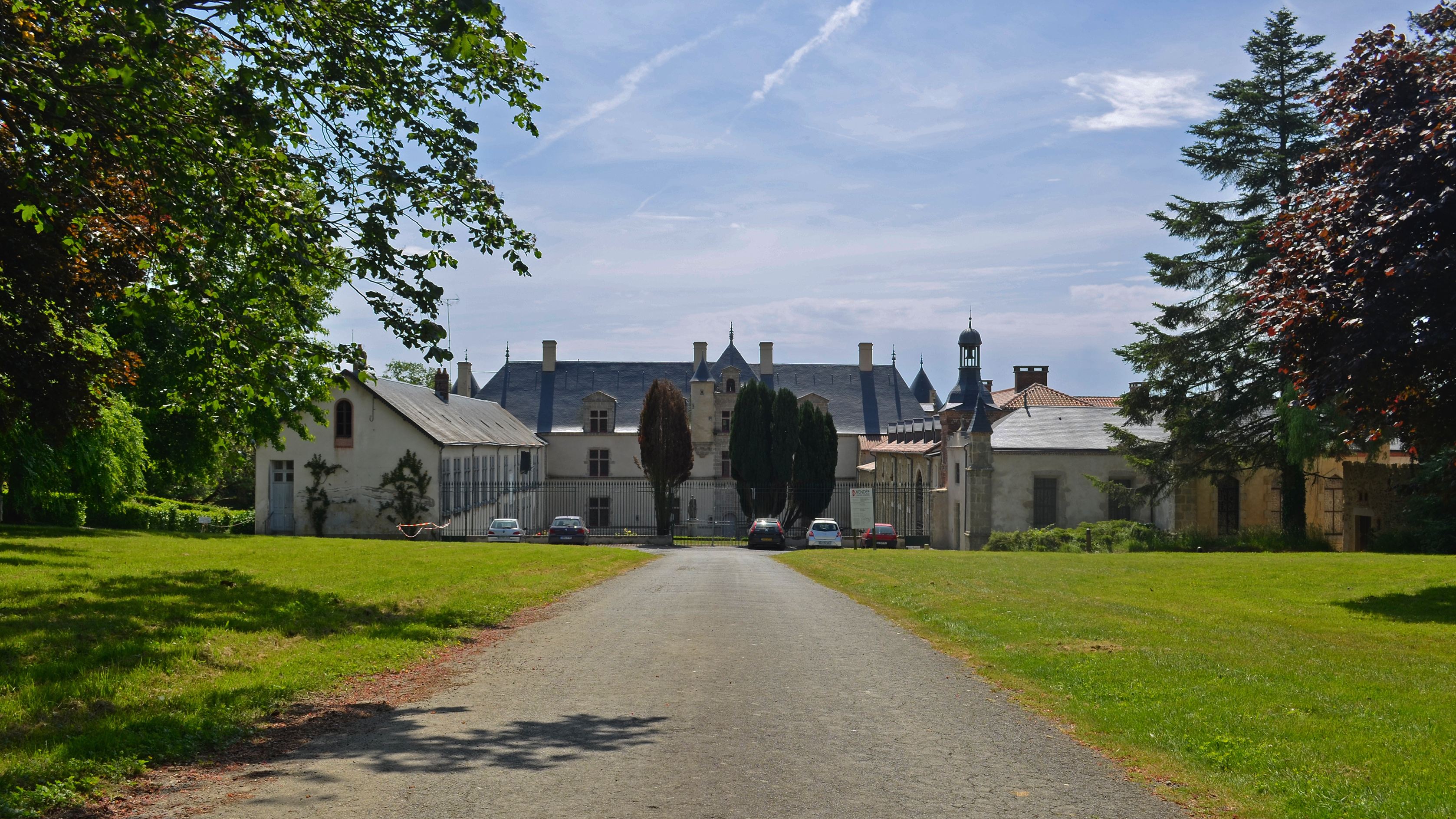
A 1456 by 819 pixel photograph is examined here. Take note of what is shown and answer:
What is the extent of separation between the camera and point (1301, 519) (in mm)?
32469

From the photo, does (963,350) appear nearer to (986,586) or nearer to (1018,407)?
(1018,407)

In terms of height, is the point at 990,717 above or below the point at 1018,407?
below

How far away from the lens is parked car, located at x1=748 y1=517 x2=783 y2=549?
4188 centimetres

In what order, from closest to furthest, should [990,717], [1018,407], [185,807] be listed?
[185,807]
[990,717]
[1018,407]

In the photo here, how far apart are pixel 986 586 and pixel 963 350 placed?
140 ft

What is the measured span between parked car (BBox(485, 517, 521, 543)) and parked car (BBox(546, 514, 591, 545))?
4.30 feet

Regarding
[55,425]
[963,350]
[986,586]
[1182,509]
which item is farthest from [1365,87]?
[963,350]

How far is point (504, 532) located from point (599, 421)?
964 inches

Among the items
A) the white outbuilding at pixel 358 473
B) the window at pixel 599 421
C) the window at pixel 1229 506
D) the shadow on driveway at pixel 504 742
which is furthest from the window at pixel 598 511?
the shadow on driveway at pixel 504 742

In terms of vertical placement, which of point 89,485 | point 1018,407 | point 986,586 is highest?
point 1018,407

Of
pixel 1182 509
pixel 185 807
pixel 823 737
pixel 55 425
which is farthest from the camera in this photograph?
pixel 1182 509

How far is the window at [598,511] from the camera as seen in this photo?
60.7 metres

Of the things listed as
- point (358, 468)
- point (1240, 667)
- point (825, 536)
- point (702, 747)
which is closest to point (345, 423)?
point (358, 468)

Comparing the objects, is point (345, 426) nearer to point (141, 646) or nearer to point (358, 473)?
point (358, 473)
